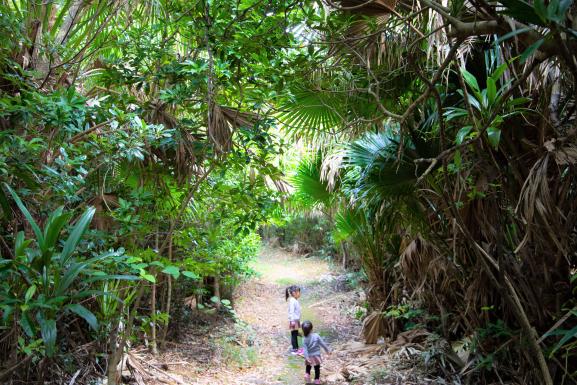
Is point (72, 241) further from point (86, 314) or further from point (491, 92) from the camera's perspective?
point (491, 92)

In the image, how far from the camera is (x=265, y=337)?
7379 mm

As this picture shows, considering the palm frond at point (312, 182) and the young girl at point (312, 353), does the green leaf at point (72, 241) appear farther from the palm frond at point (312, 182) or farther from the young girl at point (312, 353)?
the palm frond at point (312, 182)

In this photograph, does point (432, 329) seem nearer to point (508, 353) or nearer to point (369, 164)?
point (508, 353)

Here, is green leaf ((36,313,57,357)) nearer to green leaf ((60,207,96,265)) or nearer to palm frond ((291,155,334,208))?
green leaf ((60,207,96,265))

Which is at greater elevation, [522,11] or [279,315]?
[522,11]

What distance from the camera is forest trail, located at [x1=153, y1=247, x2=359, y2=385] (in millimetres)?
5301

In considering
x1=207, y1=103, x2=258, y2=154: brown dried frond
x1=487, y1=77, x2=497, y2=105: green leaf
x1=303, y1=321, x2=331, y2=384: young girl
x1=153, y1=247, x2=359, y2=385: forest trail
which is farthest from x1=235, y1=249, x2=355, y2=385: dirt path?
x1=487, y1=77, x2=497, y2=105: green leaf

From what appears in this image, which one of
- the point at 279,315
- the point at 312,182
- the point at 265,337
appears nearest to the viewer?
the point at 312,182

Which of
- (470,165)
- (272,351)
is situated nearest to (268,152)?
(470,165)

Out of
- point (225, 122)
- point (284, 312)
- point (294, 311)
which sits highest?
point (225, 122)

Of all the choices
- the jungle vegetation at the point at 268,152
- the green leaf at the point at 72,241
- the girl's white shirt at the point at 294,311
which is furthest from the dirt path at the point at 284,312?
the green leaf at the point at 72,241

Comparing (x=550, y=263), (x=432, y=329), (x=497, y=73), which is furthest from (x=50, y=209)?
(x=432, y=329)

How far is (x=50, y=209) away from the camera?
281 centimetres

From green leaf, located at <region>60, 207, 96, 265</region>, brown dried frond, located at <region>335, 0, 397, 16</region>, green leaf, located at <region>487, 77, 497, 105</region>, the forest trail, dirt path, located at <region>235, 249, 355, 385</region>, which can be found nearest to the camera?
green leaf, located at <region>60, 207, 96, 265</region>
